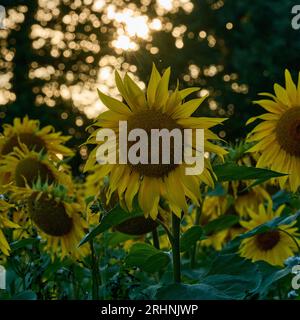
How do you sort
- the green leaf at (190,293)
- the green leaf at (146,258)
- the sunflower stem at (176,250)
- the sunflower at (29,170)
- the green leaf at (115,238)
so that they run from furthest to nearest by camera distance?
1. the sunflower at (29,170)
2. the green leaf at (115,238)
3. the green leaf at (146,258)
4. the sunflower stem at (176,250)
5. the green leaf at (190,293)

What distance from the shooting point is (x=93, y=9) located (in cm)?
2005

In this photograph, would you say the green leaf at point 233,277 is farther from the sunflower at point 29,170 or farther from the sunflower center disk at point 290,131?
the sunflower at point 29,170

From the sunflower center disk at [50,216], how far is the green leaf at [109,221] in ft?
2.81

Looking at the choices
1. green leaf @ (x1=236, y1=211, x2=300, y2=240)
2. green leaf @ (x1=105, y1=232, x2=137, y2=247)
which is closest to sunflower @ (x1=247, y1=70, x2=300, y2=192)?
green leaf @ (x1=236, y1=211, x2=300, y2=240)

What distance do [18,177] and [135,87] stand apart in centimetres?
132

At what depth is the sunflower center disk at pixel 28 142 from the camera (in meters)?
3.58

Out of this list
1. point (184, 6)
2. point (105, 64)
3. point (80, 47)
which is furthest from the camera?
point (184, 6)

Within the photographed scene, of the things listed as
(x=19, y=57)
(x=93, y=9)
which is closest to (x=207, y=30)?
(x=93, y=9)

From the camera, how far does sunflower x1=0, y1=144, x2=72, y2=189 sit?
327cm

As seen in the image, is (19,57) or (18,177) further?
(19,57)

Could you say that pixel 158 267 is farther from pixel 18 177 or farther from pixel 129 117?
pixel 18 177

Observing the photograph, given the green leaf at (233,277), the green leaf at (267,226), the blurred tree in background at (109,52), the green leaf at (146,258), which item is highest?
the blurred tree in background at (109,52)

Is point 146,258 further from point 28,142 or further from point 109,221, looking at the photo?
point 28,142

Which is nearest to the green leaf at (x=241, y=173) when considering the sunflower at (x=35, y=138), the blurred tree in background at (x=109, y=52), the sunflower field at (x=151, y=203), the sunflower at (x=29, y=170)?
the sunflower field at (x=151, y=203)
